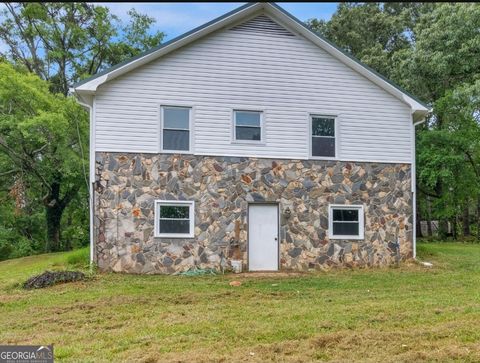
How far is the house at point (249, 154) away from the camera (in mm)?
11305

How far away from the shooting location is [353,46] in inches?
1025

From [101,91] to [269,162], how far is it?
15.0 ft

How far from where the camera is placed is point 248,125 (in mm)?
12023

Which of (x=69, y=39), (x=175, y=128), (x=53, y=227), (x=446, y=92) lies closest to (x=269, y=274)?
(x=175, y=128)

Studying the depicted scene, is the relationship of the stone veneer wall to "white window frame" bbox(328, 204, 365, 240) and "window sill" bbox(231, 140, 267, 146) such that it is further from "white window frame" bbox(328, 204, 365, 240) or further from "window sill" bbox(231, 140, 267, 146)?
"window sill" bbox(231, 140, 267, 146)

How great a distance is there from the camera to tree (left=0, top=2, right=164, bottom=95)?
2264cm

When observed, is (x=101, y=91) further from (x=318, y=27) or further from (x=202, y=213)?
(x=318, y=27)

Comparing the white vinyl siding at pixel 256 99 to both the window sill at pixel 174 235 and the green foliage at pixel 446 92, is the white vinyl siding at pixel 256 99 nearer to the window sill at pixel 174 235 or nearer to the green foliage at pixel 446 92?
the window sill at pixel 174 235

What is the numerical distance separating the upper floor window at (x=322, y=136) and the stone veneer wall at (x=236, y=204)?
12.7 inches

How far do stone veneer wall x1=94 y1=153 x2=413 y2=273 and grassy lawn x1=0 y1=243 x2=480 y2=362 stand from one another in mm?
1080

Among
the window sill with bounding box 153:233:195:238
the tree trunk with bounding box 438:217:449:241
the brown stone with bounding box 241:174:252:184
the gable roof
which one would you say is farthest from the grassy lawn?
the tree trunk with bounding box 438:217:449:241

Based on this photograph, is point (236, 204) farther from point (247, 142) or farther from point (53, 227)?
point (53, 227)

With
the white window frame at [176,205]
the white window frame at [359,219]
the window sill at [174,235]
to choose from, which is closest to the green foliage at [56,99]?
the white window frame at [176,205]

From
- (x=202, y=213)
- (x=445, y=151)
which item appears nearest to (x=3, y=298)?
(x=202, y=213)
